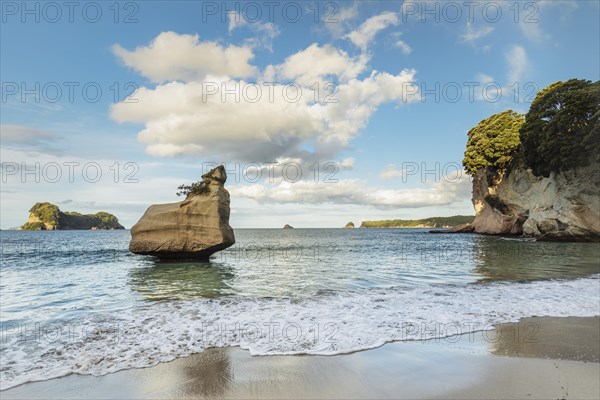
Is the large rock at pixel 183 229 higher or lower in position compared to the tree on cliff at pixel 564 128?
lower

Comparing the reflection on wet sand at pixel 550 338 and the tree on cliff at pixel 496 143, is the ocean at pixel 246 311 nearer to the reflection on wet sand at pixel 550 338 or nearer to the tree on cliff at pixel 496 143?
the reflection on wet sand at pixel 550 338

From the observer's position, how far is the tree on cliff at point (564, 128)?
37.2m

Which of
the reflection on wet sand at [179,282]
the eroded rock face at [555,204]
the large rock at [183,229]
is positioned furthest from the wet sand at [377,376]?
the eroded rock face at [555,204]

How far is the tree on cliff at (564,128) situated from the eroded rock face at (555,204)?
6.68 ft

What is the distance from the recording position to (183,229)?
2084 cm

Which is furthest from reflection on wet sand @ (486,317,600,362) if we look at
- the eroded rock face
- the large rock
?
the eroded rock face

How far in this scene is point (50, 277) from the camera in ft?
54.2

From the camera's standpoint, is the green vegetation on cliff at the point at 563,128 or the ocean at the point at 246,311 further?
the green vegetation on cliff at the point at 563,128

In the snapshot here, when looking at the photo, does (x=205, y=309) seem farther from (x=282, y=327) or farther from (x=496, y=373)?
(x=496, y=373)

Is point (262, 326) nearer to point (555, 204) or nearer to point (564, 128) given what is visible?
point (564, 128)

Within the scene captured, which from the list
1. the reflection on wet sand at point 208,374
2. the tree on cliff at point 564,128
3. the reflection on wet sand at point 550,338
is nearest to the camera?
the reflection on wet sand at point 208,374

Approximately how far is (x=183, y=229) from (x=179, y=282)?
7.07 m

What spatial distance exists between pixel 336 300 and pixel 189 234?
42.8 ft

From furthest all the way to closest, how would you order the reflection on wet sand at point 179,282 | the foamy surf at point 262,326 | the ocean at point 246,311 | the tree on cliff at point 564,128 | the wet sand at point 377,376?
the tree on cliff at point 564,128 → the reflection on wet sand at point 179,282 → the ocean at point 246,311 → the foamy surf at point 262,326 → the wet sand at point 377,376
